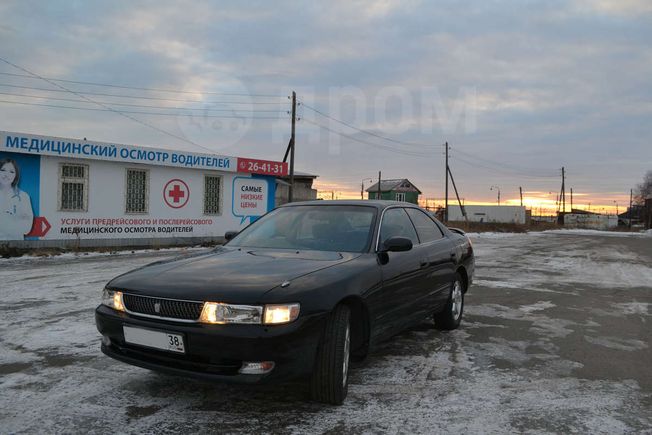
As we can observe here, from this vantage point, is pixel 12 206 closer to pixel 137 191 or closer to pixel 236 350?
pixel 137 191

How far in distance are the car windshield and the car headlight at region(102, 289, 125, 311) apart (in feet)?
4.46

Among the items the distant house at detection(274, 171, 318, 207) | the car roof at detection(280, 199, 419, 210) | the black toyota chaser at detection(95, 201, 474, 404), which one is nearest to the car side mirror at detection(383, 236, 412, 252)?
the black toyota chaser at detection(95, 201, 474, 404)

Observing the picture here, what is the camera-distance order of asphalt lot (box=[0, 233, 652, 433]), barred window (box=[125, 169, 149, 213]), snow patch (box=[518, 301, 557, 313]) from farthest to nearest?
barred window (box=[125, 169, 149, 213])
snow patch (box=[518, 301, 557, 313])
asphalt lot (box=[0, 233, 652, 433])

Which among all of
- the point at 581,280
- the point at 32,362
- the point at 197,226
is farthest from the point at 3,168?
the point at 581,280

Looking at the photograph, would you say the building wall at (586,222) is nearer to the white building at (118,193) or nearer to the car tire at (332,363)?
the white building at (118,193)

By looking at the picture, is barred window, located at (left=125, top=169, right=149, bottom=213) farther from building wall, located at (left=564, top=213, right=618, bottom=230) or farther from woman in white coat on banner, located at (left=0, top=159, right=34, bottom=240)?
building wall, located at (left=564, top=213, right=618, bottom=230)

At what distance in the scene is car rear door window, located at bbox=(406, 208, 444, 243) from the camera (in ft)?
17.6

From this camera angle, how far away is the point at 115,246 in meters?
16.5

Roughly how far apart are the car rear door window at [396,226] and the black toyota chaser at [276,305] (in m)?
0.03

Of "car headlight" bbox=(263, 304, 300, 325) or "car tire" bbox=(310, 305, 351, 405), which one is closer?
"car headlight" bbox=(263, 304, 300, 325)

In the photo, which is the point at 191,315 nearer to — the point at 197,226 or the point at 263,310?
the point at 263,310

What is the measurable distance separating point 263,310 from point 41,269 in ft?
31.8

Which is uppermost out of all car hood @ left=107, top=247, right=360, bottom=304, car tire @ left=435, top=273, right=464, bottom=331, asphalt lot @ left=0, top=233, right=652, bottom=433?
car hood @ left=107, top=247, right=360, bottom=304

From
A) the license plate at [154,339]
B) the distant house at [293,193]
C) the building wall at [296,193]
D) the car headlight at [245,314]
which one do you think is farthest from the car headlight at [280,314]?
the building wall at [296,193]
